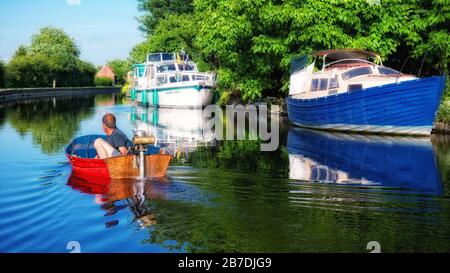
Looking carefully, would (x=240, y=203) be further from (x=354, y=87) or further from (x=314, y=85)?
(x=314, y=85)

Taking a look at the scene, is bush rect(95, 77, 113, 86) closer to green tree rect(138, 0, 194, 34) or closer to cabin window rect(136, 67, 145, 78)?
green tree rect(138, 0, 194, 34)

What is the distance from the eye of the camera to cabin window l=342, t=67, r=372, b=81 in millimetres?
23941

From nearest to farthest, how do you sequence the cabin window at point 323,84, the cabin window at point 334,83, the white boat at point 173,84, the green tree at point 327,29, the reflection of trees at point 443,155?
1. the reflection of trees at point 443,155
2. the cabin window at point 334,83
3. the cabin window at point 323,84
4. the green tree at point 327,29
5. the white boat at point 173,84

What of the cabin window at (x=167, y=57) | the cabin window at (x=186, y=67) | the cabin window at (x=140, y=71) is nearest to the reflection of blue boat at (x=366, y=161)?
the cabin window at (x=186, y=67)

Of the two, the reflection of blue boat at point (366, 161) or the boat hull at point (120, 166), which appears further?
the reflection of blue boat at point (366, 161)

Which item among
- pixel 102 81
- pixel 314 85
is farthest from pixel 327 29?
pixel 102 81

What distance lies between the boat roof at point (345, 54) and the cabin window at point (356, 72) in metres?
1.36

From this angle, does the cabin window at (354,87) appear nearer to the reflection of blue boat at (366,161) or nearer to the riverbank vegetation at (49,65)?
the reflection of blue boat at (366,161)

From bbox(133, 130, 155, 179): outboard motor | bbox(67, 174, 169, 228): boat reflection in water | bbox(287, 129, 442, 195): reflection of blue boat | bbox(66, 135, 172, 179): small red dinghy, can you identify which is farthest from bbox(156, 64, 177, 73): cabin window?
bbox(133, 130, 155, 179): outboard motor

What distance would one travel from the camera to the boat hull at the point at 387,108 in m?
21.0

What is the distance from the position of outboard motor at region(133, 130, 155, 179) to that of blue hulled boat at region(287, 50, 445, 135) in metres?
12.2
